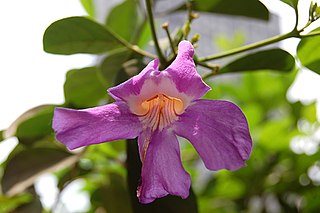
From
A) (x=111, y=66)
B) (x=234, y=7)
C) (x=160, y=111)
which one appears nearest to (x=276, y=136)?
(x=234, y=7)

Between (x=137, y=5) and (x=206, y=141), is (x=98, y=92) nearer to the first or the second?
(x=137, y=5)

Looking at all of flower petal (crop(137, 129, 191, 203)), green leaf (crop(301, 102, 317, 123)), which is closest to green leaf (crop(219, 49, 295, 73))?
flower petal (crop(137, 129, 191, 203))

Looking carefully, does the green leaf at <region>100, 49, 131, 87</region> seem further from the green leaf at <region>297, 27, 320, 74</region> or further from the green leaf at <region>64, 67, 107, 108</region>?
the green leaf at <region>297, 27, 320, 74</region>

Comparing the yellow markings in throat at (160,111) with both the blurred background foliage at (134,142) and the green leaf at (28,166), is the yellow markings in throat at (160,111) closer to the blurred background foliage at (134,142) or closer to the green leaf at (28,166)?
the blurred background foliage at (134,142)

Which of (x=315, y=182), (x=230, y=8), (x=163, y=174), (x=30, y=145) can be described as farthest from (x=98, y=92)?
(x=315, y=182)

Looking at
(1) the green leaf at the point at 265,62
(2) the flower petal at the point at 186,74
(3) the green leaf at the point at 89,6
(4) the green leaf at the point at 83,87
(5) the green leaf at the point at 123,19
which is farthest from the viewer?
(3) the green leaf at the point at 89,6

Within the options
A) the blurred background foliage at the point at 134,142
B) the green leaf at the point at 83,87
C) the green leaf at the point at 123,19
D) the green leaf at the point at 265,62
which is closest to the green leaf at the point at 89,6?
the blurred background foliage at the point at 134,142

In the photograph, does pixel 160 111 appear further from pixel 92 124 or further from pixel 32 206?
pixel 32 206
